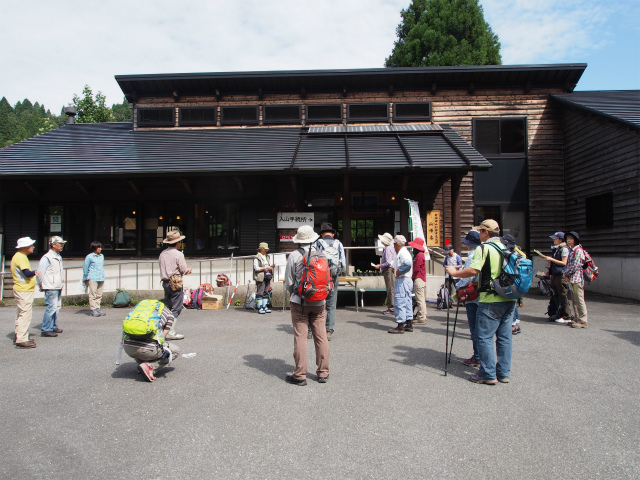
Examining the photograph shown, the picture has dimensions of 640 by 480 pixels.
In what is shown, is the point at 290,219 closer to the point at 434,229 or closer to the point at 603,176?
the point at 434,229

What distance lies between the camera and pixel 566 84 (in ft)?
48.1

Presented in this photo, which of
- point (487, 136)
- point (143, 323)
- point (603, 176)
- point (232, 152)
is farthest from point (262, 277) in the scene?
point (603, 176)

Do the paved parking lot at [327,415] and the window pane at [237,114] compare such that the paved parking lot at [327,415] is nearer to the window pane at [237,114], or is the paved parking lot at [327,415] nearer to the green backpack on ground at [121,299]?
the green backpack on ground at [121,299]

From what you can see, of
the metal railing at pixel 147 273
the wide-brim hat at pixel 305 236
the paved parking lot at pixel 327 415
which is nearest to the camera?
the paved parking lot at pixel 327 415

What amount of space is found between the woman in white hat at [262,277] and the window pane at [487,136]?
9041 millimetres

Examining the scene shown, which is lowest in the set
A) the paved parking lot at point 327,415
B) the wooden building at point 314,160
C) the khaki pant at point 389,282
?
the paved parking lot at point 327,415

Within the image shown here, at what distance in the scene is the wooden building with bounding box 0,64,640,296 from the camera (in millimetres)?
12336

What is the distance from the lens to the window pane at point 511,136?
578 inches

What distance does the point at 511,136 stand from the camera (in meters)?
14.7

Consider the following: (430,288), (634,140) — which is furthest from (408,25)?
(430,288)

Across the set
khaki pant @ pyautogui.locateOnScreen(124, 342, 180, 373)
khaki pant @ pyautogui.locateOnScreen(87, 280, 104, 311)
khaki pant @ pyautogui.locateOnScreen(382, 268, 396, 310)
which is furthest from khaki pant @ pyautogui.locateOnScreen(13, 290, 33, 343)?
khaki pant @ pyautogui.locateOnScreen(382, 268, 396, 310)

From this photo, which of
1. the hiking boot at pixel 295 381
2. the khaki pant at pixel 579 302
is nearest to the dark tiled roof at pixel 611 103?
the khaki pant at pixel 579 302

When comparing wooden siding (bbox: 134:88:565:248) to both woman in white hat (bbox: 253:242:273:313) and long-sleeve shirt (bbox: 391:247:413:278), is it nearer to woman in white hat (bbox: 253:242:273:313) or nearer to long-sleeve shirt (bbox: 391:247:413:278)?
woman in white hat (bbox: 253:242:273:313)

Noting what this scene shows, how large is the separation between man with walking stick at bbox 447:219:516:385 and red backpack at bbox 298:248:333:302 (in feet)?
4.64
